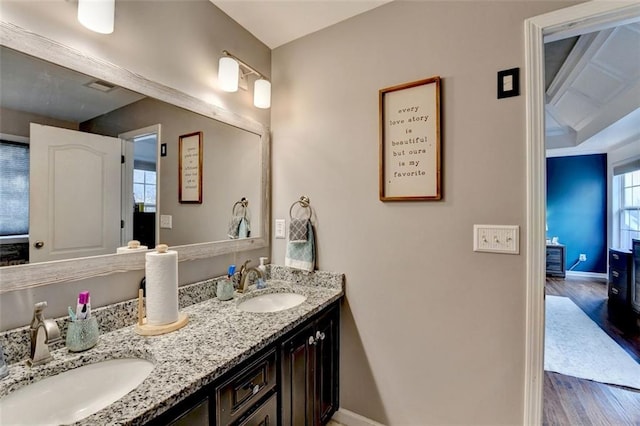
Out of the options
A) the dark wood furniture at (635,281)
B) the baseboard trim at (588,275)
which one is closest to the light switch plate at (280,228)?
the dark wood furniture at (635,281)

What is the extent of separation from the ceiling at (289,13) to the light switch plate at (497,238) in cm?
136

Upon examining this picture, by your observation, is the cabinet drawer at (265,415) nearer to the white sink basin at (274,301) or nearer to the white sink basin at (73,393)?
the white sink basin at (73,393)

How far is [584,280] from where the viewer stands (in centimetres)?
509

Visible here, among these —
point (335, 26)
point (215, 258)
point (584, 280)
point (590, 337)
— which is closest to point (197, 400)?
point (215, 258)

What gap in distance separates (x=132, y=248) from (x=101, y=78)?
0.70 m

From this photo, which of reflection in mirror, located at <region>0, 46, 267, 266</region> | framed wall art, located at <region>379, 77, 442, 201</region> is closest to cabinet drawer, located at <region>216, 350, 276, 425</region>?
reflection in mirror, located at <region>0, 46, 267, 266</region>

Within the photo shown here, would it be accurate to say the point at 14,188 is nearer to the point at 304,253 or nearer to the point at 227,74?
the point at 227,74

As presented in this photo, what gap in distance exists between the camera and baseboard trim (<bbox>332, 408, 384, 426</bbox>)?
5.43 ft

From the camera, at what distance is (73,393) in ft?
2.85

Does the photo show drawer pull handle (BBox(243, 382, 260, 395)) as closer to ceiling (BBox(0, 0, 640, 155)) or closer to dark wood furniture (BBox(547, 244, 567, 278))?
ceiling (BBox(0, 0, 640, 155))

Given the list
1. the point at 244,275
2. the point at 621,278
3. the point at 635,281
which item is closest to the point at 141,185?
the point at 244,275

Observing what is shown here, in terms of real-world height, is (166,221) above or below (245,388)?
above

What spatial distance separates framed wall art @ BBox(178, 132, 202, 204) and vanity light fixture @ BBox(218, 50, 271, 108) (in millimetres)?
330

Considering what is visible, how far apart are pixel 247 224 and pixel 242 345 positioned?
0.94 meters
